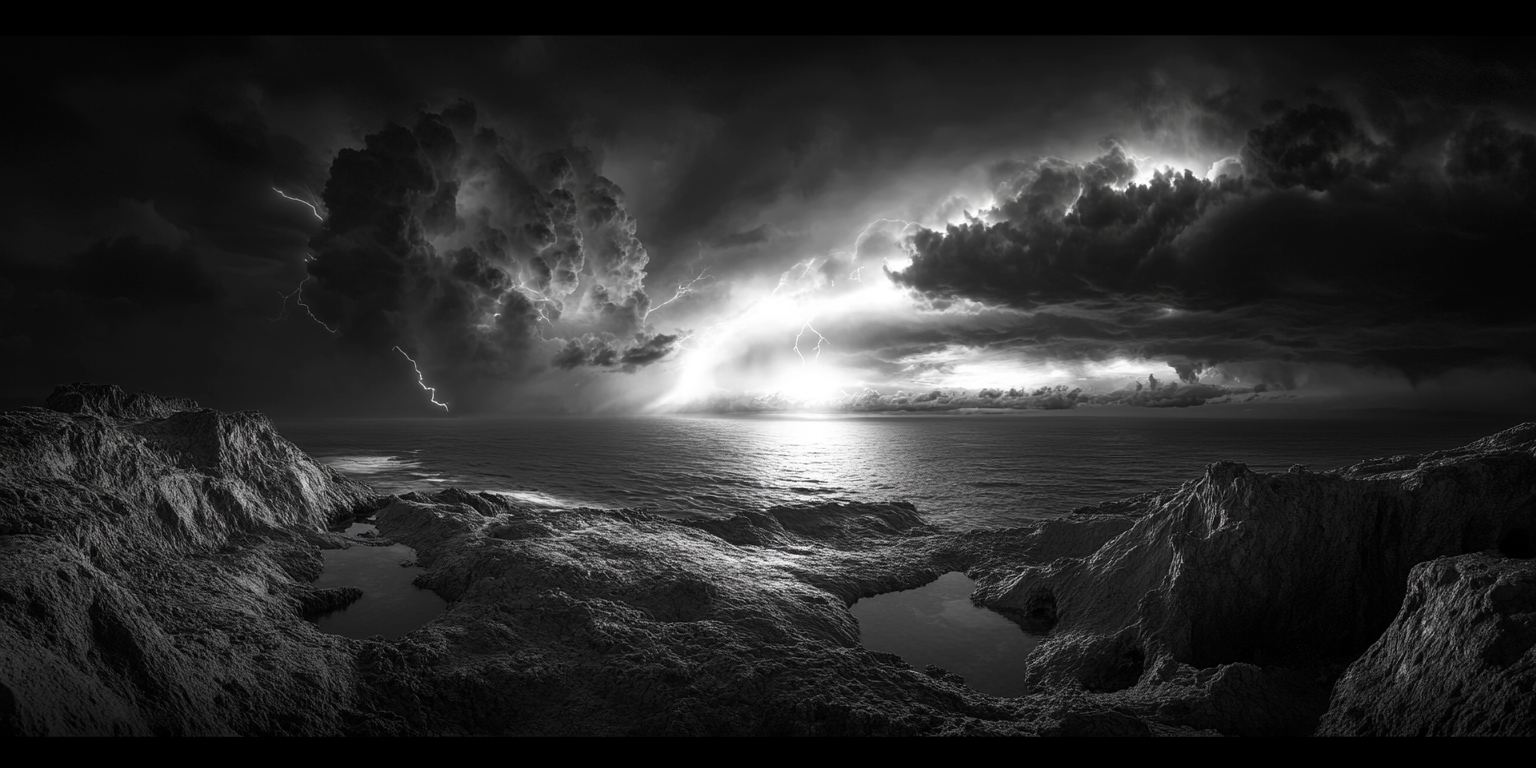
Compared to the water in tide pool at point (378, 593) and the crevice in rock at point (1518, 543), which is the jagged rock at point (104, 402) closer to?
the water in tide pool at point (378, 593)

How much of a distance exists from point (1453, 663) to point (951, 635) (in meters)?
9.36

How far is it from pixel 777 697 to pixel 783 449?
88.8 metres

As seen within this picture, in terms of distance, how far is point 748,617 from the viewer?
1332cm

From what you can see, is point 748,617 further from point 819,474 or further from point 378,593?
point 819,474

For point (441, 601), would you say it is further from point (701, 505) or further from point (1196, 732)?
point (701, 505)

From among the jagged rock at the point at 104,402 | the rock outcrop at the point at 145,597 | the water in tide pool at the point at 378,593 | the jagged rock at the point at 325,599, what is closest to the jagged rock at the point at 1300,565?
the rock outcrop at the point at 145,597

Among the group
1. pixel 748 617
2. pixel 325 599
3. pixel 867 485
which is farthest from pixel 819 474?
pixel 325 599

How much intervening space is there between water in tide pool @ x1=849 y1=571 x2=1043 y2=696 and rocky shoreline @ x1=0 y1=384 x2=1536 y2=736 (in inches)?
27.6

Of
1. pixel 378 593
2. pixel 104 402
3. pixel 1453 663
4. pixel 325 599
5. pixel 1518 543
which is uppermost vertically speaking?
pixel 104 402

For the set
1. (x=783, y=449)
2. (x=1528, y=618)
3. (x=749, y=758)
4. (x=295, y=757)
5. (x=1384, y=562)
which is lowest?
(x=783, y=449)

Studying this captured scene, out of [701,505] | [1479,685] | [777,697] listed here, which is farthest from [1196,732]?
[701,505]

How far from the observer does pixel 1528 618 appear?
7074mm

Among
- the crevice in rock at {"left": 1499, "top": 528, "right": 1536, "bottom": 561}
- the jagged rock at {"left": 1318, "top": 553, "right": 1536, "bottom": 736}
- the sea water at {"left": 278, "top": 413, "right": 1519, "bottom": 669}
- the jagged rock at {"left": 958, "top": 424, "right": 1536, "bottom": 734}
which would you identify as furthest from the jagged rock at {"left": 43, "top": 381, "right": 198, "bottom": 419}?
the crevice in rock at {"left": 1499, "top": 528, "right": 1536, "bottom": 561}

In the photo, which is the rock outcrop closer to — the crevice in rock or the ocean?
the ocean
